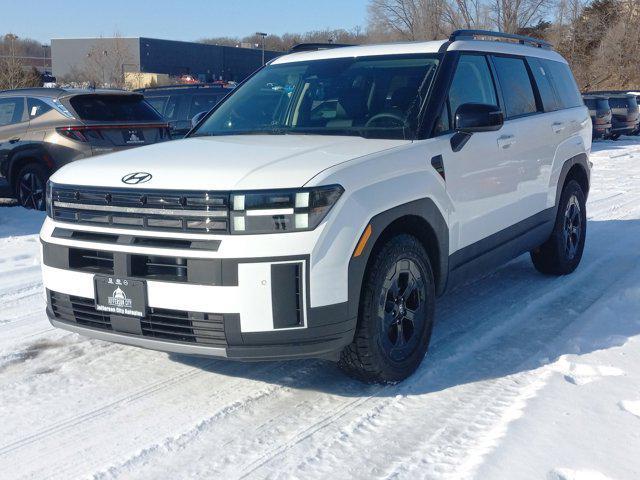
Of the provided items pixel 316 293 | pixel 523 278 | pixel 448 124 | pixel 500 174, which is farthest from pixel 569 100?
pixel 316 293

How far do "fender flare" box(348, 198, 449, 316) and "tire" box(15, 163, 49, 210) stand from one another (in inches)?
284

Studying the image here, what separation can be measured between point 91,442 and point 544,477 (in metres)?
2.03

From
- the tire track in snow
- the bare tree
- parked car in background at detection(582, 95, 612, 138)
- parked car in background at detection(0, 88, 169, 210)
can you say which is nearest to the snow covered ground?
the tire track in snow

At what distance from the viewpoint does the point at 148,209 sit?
12.2ft

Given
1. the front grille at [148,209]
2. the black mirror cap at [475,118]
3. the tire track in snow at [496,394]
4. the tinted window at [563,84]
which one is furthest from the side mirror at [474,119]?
the tinted window at [563,84]

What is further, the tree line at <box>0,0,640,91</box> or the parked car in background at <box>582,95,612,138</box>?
the tree line at <box>0,0,640,91</box>

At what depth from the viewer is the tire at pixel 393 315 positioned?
3.94 meters

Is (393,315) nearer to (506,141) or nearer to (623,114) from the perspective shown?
(506,141)

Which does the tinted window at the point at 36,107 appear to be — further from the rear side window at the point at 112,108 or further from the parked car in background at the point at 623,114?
the parked car in background at the point at 623,114

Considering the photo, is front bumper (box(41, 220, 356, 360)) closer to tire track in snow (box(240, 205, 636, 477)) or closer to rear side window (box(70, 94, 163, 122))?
tire track in snow (box(240, 205, 636, 477))

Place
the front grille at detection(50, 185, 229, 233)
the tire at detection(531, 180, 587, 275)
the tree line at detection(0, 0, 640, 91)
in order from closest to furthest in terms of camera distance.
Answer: the front grille at detection(50, 185, 229, 233)
the tire at detection(531, 180, 587, 275)
the tree line at detection(0, 0, 640, 91)

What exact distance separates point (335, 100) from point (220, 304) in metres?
1.97

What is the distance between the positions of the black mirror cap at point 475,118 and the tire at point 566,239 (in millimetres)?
2101

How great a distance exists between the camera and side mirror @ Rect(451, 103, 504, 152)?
459 centimetres
